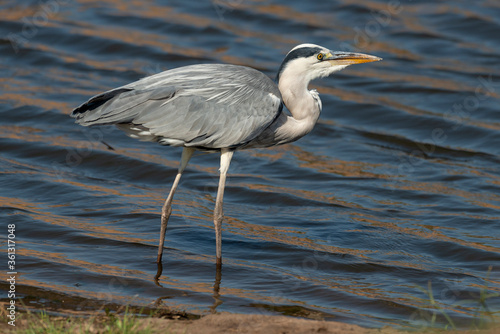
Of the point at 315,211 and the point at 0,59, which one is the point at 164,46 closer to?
the point at 0,59

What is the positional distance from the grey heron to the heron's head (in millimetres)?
10

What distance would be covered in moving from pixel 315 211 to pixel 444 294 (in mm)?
2541

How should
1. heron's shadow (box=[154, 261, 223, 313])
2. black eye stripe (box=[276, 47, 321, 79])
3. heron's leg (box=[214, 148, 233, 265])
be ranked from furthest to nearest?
black eye stripe (box=[276, 47, 321, 79]), heron's leg (box=[214, 148, 233, 265]), heron's shadow (box=[154, 261, 223, 313])

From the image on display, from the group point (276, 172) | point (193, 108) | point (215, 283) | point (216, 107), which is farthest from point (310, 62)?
point (276, 172)

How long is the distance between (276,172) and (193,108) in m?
3.44

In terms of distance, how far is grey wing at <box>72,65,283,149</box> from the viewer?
7.60m

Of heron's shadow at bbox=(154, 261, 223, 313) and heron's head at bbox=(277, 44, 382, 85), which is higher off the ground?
heron's head at bbox=(277, 44, 382, 85)

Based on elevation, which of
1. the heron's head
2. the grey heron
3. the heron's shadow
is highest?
the heron's head

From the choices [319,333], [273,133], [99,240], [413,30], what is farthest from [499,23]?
[319,333]

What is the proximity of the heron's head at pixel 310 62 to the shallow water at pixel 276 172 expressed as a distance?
1.78 meters

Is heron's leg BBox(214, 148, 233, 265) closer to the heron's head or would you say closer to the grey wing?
the grey wing

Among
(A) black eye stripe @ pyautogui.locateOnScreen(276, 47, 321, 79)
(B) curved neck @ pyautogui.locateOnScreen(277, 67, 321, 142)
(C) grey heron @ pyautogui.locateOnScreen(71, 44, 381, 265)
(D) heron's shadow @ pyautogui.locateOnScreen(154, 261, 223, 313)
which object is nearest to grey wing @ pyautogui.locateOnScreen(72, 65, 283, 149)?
(C) grey heron @ pyautogui.locateOnScreen(71, 44, 381, 265)

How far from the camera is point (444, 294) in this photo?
7.55 m

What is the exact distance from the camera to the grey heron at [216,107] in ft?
25.0
